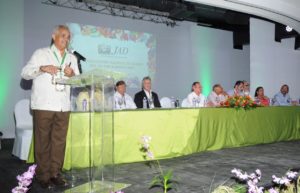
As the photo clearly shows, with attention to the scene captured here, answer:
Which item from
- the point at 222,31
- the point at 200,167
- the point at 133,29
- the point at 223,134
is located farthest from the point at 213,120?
the point at 222,31

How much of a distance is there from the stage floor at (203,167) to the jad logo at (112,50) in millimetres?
3243

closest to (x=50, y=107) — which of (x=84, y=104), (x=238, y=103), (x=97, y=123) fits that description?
(x=84, y=104)

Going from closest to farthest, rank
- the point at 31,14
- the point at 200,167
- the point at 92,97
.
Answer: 1. the point at 92,97
2. the point at 200,167
3. the point at 31,14

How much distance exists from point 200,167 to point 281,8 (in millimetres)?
5273

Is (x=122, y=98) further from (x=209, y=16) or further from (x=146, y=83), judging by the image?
(x=209, y=16)

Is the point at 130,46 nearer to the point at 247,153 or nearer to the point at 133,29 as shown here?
the point at 133,29

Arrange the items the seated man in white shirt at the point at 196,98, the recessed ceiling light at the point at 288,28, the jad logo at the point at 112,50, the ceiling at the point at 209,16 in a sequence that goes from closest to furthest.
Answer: the seated man in white shirt at the point at 196,98 < the ceiling at the point at 209,16 < the jad logo at the point at 112,50 < the recessed ceiling light at the point at 288,28

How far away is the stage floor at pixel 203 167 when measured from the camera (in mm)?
2693

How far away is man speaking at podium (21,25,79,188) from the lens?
2477 mm

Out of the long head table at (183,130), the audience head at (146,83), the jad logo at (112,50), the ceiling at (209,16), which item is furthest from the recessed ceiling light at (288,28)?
the audience head at (146,83)

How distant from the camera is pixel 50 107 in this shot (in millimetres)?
2477

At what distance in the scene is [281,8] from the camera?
722cm

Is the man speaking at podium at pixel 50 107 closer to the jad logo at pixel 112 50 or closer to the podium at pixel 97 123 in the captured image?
the podium at pixel 97 123

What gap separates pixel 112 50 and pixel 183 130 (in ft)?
12.8
